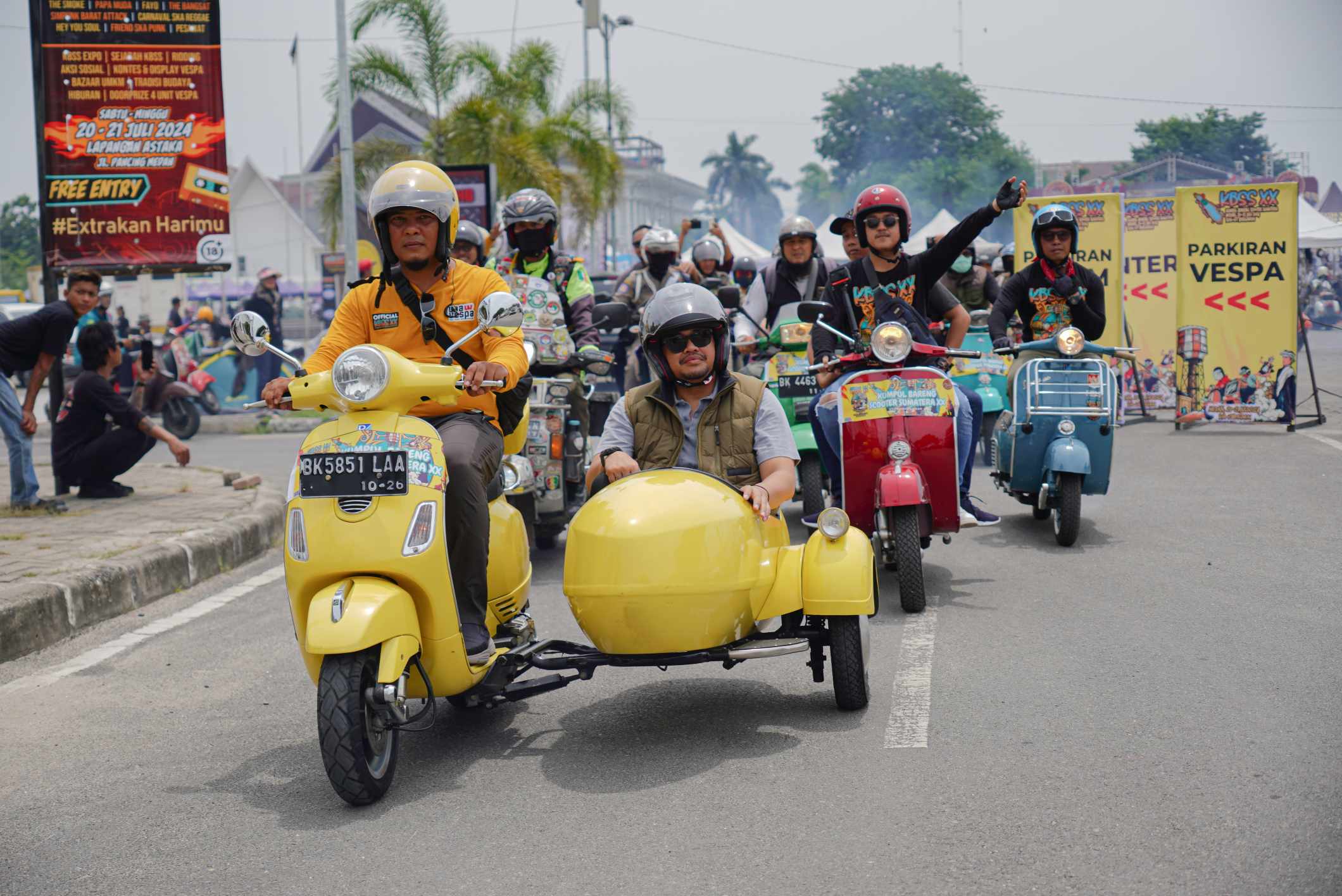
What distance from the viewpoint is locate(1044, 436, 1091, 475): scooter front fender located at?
27.3 feet

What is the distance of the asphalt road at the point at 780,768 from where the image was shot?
12.3ft

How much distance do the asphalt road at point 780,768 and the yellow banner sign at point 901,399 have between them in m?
0.97

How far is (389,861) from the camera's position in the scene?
3943mm

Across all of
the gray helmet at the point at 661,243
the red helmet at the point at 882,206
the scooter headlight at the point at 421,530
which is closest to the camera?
the scooter headlight at the point at 421,530

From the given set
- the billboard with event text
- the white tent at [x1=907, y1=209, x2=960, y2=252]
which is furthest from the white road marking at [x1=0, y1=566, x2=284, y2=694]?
the white tent at [x1=907, y1=209, x2=960, y2=252]

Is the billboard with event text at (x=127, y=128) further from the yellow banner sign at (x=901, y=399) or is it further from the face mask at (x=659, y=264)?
the yellow banner sign at (x=901, y=399)

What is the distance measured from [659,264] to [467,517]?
288 inches

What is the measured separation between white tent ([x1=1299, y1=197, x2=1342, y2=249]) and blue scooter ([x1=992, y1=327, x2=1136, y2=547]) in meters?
24.6

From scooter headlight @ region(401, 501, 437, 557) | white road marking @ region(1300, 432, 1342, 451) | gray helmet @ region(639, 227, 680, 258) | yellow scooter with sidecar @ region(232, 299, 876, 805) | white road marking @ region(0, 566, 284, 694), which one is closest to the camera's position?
yellow scooter with sidecar @ region(232, 299, 876, 805)

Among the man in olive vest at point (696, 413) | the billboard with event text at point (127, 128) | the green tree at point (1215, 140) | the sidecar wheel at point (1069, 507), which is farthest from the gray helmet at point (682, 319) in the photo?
the green tree at point (1215, 140)

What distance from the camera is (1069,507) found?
839 cm

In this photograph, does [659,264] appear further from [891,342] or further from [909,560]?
[909,560]

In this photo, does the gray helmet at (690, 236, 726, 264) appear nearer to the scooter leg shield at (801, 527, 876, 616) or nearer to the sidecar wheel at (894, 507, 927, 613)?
the sidecar wheel at (894, 507, 927, 613)

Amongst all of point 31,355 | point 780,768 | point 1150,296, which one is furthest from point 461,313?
point 1150,296
